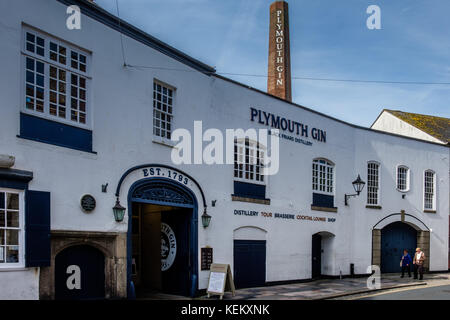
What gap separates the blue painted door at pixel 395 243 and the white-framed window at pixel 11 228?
17.9 m

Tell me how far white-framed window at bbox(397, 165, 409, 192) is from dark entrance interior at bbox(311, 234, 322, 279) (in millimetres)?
5995

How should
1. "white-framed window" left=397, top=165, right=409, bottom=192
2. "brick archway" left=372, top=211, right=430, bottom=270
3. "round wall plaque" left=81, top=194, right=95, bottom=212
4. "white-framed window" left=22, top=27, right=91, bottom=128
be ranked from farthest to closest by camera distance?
1. "white-framed window" left=397, top=165, right=409, bottom=192
2. "brick archway" left=372, top=211, right=430, bottom=270
3. "round wall plaque" left=81, top=194, right=95, bottom=212
4. "white-framed window" left=22, top=27, right=91, bottom=128

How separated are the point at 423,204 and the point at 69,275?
1940 centimetres

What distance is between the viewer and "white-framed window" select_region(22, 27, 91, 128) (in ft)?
33.8

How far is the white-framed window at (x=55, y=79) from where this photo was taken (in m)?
10.3

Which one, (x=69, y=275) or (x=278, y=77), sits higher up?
(x=278, y=77)

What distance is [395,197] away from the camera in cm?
2306

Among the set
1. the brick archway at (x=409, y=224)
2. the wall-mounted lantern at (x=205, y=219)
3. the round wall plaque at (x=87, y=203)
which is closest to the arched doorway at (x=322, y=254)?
the brick archway at (x=409, y=224)

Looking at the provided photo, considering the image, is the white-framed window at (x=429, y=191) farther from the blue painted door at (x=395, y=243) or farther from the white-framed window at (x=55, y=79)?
the white-framed window at (x=55, y=79)

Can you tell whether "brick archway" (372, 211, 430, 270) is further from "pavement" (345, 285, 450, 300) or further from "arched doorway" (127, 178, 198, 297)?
"arched doorway" (127, 178, 198, 297)

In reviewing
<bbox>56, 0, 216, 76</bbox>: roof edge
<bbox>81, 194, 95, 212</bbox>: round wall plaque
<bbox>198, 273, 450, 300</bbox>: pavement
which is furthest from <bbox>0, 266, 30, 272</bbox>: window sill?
<bbox>56, 0, 216, 76</bbox>: roof edge

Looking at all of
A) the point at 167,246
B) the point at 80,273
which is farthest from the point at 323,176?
the point at 80,273

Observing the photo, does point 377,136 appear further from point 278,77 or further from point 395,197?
point 278,77
